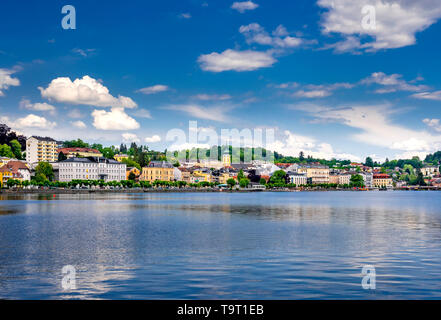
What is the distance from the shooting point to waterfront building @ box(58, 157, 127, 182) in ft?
606

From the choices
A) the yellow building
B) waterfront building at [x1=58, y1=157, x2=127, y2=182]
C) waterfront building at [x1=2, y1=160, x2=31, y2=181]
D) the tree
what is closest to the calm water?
the yellow building

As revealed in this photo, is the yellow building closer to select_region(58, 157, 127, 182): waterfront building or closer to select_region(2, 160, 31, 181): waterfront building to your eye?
select_region(2, 160, 31, 181): waterfront building

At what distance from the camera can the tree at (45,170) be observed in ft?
577

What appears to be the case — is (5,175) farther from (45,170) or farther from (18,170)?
(45,170)

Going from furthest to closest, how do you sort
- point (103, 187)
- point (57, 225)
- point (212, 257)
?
1. point (103, 187)
2. point (57, 225)
3. point (212, 257)

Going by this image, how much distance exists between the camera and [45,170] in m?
177

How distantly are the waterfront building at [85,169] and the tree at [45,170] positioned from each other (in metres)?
4.61

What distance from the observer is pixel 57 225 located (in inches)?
1638

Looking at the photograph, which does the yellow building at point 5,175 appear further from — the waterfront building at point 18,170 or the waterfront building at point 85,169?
the waterfront building at point 85,169

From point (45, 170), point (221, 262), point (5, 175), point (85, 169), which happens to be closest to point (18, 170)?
point (5, 175)

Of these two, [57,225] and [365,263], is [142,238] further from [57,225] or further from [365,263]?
[365,263]

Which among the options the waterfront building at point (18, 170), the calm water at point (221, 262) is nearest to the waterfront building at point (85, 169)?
the waterfront building at point (18, 170)
